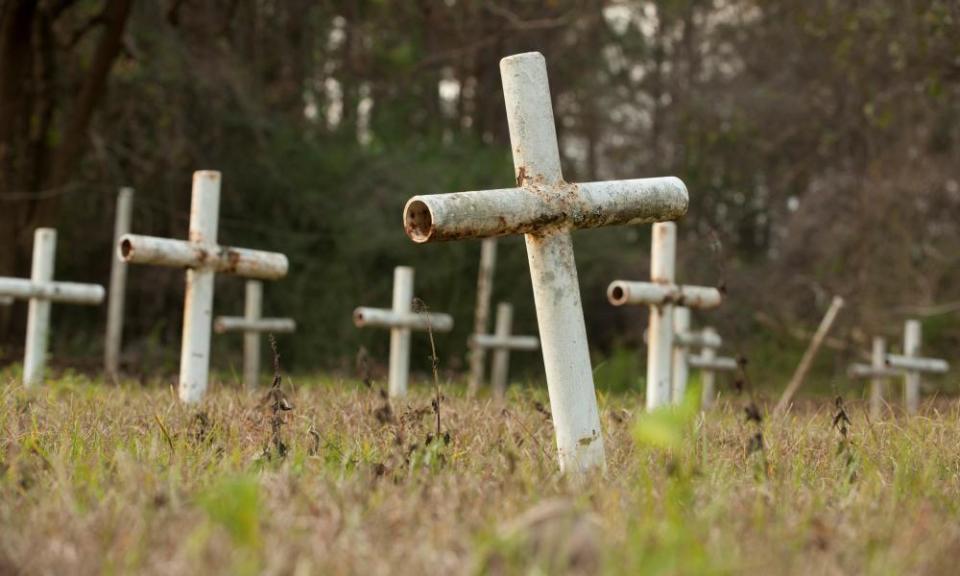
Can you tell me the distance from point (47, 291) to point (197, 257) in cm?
248

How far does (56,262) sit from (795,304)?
10234 mm

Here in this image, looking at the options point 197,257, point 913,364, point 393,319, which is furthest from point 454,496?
point 913,364

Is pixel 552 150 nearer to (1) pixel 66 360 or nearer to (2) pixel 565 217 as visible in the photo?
(2) pixel 565 217

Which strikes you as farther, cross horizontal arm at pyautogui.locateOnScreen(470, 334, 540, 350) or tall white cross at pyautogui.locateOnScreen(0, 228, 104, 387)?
cross horizontal arm at pyautogui.locateOnScreen(470, 334, 540, 350)

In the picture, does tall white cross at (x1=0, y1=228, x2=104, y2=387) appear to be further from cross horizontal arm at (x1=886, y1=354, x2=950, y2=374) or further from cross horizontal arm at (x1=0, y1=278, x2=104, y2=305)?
cross horizontal arm at (x1=886, y1=354, x2=950, y2=374)

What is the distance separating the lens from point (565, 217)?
3.61 metres

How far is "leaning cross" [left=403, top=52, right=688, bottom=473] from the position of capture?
3.48m

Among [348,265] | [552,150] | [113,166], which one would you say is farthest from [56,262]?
[552,150]

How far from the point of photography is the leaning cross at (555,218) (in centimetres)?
348

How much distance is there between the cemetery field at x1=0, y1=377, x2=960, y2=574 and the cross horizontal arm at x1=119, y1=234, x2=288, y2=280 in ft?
3.71

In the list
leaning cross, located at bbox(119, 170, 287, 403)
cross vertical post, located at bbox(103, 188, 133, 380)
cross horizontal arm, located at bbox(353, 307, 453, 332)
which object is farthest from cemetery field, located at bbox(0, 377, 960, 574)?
cross vertical post, located at bbox(103, 188, 133, 380)

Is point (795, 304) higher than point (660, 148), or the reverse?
point (660, 148)

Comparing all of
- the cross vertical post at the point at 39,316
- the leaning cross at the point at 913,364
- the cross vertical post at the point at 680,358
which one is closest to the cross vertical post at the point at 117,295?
the cross vertical post at the point at 39,316

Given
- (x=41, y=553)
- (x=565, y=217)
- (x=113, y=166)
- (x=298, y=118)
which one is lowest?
(x=41, y=553)
